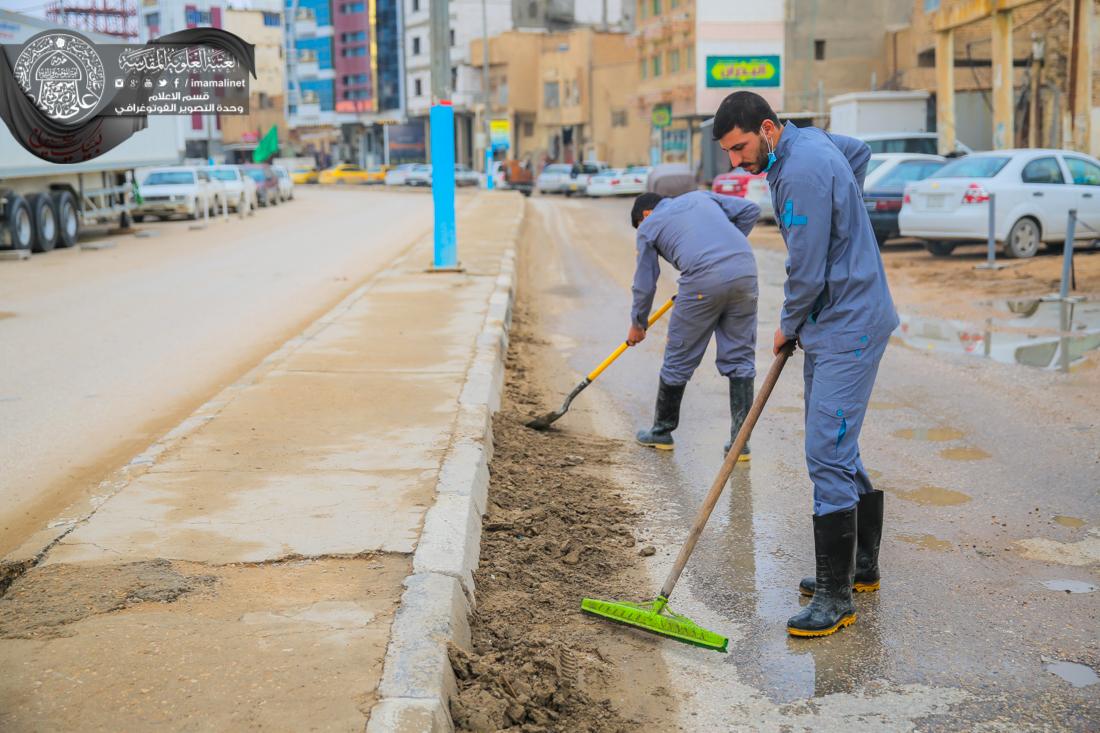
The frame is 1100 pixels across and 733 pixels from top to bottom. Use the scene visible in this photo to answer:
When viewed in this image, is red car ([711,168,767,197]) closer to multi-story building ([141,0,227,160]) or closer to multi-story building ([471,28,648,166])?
multi-story building ([471,28,648,166])

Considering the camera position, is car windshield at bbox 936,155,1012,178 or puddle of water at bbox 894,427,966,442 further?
car windshield at bbox 936,155,1012,178

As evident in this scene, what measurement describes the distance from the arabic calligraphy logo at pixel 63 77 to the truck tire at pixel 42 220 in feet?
16.8

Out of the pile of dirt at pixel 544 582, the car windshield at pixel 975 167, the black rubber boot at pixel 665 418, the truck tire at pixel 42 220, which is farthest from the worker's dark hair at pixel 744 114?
the truck tire at pixel 42 220

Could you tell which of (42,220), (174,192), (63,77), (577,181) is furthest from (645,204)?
(577,181)

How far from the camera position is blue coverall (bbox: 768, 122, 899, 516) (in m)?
4.23

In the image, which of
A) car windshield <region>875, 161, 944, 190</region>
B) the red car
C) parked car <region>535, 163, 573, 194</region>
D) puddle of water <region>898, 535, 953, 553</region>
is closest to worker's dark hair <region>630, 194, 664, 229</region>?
puddle of water <region>898, 535, 953, 553</region>

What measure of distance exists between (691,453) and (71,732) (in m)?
4.34

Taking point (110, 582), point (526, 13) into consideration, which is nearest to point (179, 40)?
point (110, 582)

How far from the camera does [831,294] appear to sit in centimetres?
434

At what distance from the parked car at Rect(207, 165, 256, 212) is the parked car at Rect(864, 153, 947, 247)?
66.5 ft

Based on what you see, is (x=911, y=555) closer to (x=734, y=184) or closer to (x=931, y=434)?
(x=931, y=434)

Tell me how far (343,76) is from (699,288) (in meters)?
95.7

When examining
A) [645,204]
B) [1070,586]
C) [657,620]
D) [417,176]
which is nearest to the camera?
[657,620]

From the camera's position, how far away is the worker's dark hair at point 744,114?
429 cm
